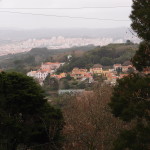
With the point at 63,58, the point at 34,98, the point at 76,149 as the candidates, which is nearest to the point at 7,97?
the point at 34,98

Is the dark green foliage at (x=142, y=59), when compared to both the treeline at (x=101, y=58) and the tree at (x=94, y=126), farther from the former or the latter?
the treeline at (x=101, y=58)

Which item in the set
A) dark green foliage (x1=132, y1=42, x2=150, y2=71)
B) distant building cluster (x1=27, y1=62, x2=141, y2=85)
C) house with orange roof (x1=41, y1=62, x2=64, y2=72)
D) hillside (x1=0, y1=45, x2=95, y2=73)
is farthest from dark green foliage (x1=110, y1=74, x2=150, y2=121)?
house with orange roof (x1=41, y1=62, x2=64, y2=72)

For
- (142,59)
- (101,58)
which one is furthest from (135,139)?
(101,58)

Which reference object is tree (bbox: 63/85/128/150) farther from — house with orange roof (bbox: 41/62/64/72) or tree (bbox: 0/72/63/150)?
house with orange roof (bbox: 41/62/64/72)

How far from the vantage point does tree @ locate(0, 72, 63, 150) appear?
22.6 feet

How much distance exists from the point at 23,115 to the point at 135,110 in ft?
10.8

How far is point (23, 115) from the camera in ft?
24.1

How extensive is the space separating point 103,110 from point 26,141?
2582 millimetres

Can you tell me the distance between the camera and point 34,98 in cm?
737

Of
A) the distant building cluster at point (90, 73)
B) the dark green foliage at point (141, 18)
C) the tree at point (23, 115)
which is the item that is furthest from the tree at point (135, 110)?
the distant building cluster at point (90, 73)

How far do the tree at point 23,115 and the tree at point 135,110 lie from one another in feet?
6.84

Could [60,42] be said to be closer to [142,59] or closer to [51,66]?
[51,66]

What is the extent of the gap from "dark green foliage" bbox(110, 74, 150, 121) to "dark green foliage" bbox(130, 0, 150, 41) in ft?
2.73

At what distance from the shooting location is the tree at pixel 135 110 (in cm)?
488
